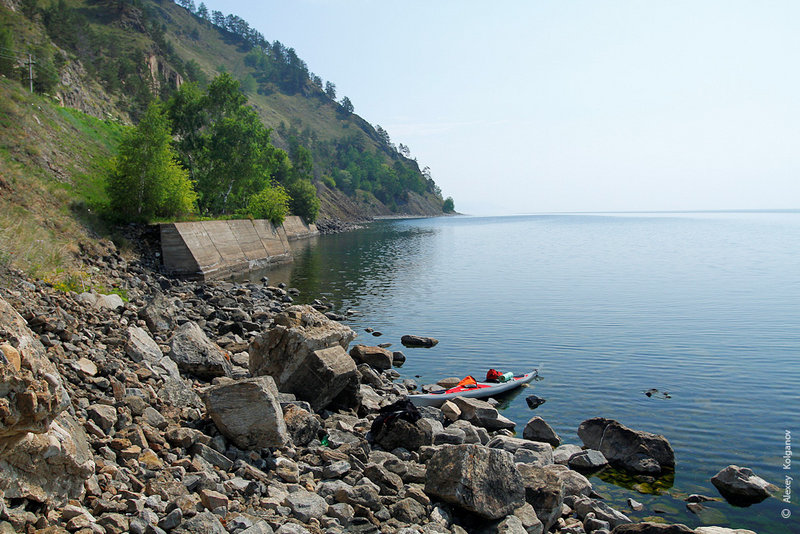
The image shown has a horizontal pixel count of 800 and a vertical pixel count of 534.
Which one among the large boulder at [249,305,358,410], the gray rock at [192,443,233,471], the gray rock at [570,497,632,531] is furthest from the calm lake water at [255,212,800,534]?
the gray rock at [192,443,233,471]

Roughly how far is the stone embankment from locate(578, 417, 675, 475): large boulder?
3cm

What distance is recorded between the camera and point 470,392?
18578 mm

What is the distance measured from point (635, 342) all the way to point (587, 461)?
1339 cm

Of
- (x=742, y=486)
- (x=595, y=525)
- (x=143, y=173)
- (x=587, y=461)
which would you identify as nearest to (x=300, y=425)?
(x=595, y=525)

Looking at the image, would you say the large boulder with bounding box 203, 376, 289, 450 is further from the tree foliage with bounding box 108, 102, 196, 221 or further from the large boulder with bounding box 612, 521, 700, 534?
the tree foliage with bounding box 108, 102, 196, 221

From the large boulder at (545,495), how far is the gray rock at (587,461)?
3146 mm

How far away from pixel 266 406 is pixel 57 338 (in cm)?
500

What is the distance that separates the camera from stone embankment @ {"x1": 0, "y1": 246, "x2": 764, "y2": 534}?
23.2 feet

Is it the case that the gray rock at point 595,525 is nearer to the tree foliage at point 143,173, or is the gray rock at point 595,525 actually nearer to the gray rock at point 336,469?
the gray rock at point 336,469

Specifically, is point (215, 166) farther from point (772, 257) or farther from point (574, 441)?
point (772, 257)

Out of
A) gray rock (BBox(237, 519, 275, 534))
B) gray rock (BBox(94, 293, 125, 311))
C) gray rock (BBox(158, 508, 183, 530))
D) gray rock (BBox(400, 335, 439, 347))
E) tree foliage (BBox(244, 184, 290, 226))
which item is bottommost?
gray rock (BBox(400, 335, 439, 347))

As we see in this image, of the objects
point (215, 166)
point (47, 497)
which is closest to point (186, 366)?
point (47, 497)

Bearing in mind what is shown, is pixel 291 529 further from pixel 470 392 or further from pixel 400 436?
pixel 470 392

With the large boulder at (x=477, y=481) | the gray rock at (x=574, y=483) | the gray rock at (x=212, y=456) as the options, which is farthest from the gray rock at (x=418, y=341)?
the gray rock at (x=212, y=456)
